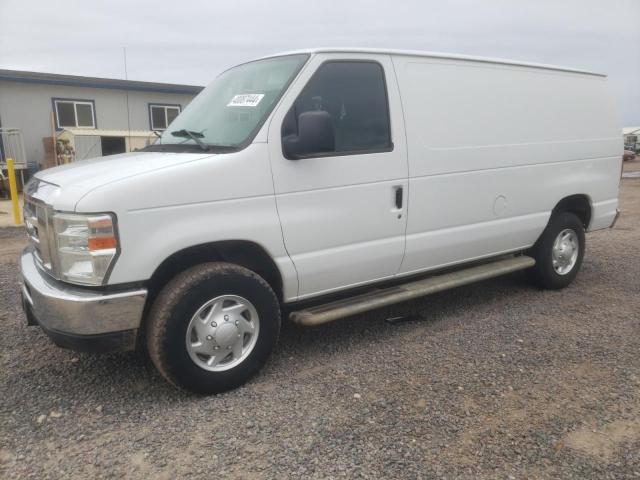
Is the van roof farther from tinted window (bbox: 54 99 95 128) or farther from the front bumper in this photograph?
tinted window (bbox: 54 99 95 128)

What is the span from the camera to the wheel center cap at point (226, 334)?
3.22 m

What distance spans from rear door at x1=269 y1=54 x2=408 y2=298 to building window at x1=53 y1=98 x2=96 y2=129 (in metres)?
16.9

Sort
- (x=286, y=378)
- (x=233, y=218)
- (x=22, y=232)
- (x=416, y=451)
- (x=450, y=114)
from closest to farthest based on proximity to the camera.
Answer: (x=416, y=451) → (x=233, y=218) → (x=286, y=378) → (x=450, y=114) → (x=22, y=232)

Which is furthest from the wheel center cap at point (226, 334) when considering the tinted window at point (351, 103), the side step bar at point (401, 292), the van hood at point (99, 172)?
the tinted window at point (351, 103)

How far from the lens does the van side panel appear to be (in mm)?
4031

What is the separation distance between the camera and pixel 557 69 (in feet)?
16.7

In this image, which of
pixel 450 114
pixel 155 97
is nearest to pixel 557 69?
pixel 450 114

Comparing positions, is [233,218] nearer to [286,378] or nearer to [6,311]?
[286,378]

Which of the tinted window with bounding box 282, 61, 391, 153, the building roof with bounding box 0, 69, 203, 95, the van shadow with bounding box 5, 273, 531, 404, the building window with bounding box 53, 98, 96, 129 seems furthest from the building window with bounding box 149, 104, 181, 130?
the tinted window with bounding box 282, 61, 391, 153

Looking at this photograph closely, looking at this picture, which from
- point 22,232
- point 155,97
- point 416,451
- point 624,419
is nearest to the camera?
point 416,451

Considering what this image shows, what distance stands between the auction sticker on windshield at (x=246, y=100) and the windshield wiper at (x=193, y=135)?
329 mm

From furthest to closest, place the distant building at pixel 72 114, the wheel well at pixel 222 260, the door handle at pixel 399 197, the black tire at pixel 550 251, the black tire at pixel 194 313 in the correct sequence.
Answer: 1. the distant building at pixel 72 114
2. the black tire at pixel 550 251
3. the door handle at pixel 399 197
4. the wheel well at pixel 222 260
5. the black tire at pixel 194 313

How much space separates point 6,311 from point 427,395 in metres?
3.85

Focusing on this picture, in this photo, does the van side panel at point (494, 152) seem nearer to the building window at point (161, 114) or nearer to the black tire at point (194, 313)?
the black tire at point (194, 313)
